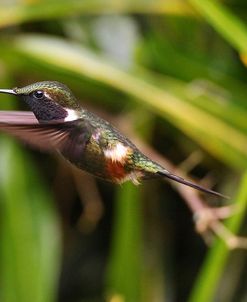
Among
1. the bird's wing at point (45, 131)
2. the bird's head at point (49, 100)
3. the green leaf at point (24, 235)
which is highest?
the bird's head at point (49, 100)

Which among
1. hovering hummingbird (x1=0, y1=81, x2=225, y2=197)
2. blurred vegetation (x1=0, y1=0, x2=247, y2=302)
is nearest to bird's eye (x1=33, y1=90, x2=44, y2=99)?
hovering hummingbird (x1=0, y1=81, x2=225, y2=197)

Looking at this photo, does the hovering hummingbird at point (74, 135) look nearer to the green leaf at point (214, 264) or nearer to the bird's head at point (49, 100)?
the bird's head at point (49, 100)

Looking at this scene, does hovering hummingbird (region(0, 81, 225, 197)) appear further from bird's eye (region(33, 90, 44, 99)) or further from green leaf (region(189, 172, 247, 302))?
green leaf (region(189, 172, 247, 302))

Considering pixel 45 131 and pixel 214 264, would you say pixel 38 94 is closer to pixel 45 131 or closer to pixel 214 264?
pixel 45 131

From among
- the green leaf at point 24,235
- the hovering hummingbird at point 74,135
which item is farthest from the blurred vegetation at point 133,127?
the hovering hummingbird at point 74,135

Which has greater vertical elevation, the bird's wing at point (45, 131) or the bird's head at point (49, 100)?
the bird's head at point (49, 100)

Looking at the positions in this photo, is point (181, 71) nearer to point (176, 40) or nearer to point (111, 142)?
point (176, 40)

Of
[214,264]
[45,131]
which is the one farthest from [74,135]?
[214,264]

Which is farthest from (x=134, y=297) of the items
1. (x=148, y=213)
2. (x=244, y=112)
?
(x=244, y=112)
